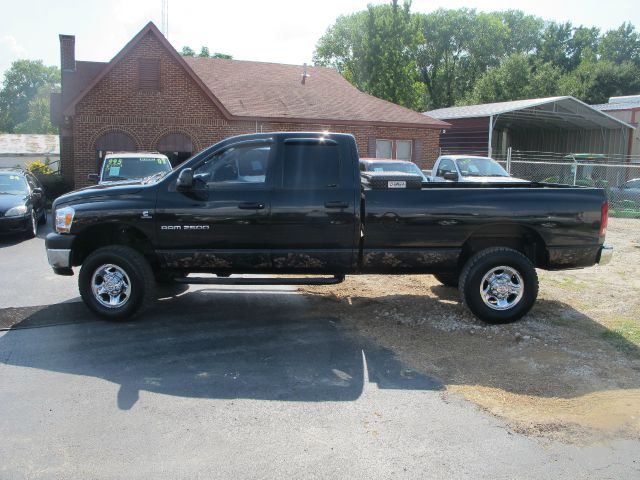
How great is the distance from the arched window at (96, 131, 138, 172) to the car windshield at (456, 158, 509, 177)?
38.0 feet

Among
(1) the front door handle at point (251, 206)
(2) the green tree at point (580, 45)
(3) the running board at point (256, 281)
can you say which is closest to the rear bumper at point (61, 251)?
(3) the running board at point (256, 281)

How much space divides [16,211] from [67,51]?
1501 centimetres

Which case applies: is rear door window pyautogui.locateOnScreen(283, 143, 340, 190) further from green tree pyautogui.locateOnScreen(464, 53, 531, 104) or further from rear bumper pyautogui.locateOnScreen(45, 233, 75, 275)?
green tree pyautogui.locateOnScreen(464, 53, 531, 104)

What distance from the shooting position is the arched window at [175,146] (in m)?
21.3

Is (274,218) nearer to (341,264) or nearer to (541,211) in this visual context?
(341,264)

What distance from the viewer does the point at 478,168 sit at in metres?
16.1

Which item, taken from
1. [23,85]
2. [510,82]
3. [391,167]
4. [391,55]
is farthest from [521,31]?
[23,85]

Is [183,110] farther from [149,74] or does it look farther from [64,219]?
[64,219]

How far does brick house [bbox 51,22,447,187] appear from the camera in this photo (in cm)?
2055

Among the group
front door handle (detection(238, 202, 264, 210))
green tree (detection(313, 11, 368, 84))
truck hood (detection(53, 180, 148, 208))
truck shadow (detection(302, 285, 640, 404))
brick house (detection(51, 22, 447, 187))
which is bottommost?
truck shadow (detection(302, 285, 640, 404))

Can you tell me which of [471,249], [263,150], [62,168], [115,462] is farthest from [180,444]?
[62,168]

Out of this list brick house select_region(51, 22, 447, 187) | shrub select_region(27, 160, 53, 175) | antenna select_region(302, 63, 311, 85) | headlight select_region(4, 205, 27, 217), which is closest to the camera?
headlight select_region(4, 205, 27, 217)

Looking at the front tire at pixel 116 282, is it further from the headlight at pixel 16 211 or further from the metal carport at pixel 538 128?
the metal carport at pixel 538 128

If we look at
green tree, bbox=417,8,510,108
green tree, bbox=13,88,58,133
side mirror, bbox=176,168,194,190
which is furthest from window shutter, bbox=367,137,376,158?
green tree, bbox=13,88,58,133
